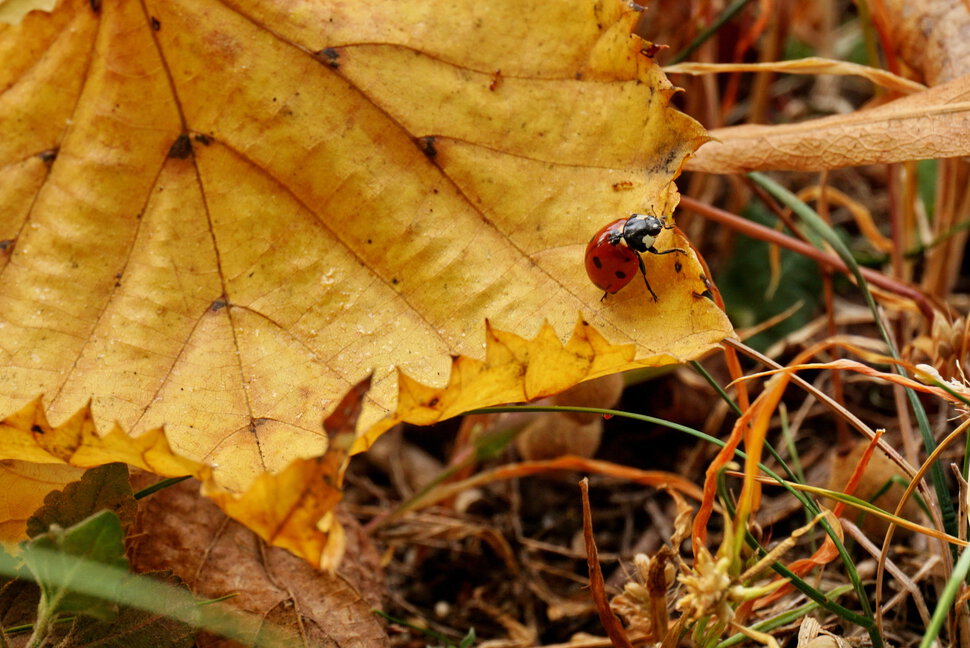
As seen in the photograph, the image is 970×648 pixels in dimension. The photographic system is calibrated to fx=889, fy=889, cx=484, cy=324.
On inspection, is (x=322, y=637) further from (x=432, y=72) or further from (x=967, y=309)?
(x=967, y=309)

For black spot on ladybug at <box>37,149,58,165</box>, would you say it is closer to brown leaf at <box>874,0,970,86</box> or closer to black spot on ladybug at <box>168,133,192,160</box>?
black spot on ladybug at <box>168,133,192,160</box>

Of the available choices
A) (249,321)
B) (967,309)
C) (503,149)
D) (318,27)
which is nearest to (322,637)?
(249,321)

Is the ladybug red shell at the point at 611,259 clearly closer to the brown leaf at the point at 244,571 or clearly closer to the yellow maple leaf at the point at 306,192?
the yellow maple leaf at the point at 306,192

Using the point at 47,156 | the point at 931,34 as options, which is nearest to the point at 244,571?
the point at 47,156

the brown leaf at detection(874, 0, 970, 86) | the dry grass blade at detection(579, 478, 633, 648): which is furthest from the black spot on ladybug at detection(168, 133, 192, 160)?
the brown leaf at detection(874, 0, 970, 86)

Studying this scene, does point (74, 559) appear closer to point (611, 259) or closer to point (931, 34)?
point (611, 259)

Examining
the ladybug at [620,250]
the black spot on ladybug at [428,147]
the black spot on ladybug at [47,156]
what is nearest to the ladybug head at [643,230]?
the ladybug at [620,250]
